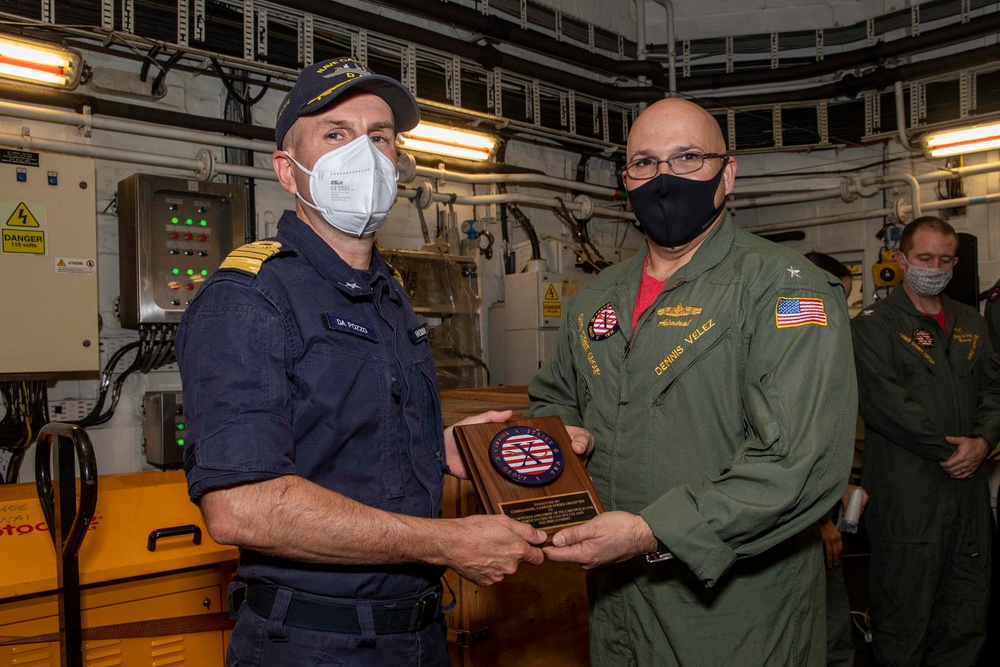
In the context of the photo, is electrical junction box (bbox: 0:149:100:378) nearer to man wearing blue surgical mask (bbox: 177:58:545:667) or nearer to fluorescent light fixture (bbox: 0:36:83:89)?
fluorescent light fixture (bbox: 0:36:83:89)

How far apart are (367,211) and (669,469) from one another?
0.92m

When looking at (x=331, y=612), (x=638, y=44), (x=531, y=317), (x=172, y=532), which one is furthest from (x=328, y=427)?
(x=638, y=44)

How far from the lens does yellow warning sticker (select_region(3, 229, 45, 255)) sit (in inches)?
137

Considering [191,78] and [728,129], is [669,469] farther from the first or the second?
[728,129]

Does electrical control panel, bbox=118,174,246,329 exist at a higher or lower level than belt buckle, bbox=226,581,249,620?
higher

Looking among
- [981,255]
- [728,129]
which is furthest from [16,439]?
[981,255]

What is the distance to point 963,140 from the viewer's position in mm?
5496

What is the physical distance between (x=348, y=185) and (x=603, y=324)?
0.77 metres

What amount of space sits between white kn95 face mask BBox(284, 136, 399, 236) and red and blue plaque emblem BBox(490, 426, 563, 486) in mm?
608

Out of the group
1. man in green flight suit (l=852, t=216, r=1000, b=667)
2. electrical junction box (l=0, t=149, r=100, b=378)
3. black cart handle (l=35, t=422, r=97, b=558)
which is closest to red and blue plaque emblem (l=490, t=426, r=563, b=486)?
black cart handle (l=35, t=422, r=97, b=558)

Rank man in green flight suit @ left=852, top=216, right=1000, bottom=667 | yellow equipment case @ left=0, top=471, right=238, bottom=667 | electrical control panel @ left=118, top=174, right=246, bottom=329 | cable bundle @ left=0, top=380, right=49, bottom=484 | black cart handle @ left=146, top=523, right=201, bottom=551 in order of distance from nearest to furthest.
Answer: yellow equipment case @ left=0, top=471, right=238, bottom=667, black cart handle @ left=146, top=523, right=201, bottom=551, man in green flight suit @ left=852, top=216, right=1000, bottom=667, cable bundle @ left=0, top=380, right=49, bottom=484, electrical control panel @ left=118, top=174, right=246, bottom=329

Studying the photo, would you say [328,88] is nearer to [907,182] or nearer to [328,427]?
[328,427]

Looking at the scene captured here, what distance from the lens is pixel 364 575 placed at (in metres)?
1.43

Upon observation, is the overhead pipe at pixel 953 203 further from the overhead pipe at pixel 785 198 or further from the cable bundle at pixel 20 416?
the cable bundle at pixel 20 416
